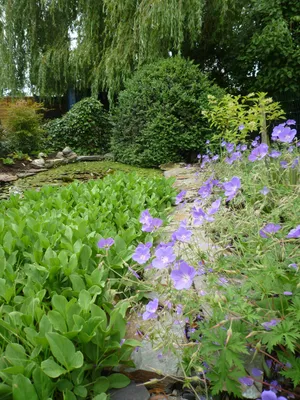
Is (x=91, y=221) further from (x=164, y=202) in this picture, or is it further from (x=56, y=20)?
(x=56, y=20)

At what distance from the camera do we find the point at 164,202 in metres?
3.10

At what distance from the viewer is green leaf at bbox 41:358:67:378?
943 mm

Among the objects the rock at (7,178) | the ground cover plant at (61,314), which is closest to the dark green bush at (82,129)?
the rock at (7,178)

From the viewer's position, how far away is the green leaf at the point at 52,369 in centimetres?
94

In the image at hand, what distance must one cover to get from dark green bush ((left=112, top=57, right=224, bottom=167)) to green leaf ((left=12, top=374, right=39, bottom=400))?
5226 mm

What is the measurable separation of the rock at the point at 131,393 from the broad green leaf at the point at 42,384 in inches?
8.7

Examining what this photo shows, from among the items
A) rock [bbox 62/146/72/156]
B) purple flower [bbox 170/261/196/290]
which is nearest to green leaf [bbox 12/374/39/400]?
purple flower [bbox 170/261/196/290]

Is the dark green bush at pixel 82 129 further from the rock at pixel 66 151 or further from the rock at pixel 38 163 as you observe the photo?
the rock at pixel 38 163

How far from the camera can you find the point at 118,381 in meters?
1.10

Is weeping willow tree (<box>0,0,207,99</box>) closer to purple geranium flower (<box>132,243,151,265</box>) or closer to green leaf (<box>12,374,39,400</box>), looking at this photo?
purple geranium flower (<box>132,243,151,265</box>)

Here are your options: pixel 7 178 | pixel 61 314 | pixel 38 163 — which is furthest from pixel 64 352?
pixel 38 163

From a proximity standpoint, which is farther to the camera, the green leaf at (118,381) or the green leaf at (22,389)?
the green leaf at (118,381)

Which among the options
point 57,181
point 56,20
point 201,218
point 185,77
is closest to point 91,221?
point 201,218

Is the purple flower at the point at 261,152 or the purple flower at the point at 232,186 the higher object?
the purple flower at the point at 261,152
